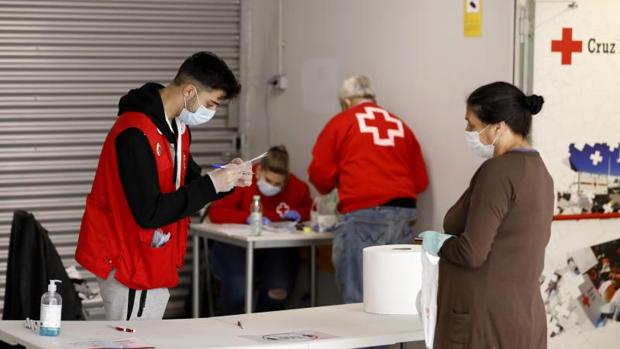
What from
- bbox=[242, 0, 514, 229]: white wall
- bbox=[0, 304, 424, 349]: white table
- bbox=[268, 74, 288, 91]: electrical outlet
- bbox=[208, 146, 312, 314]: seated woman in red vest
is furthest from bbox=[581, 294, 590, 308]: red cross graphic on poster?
bbox=[268, 74, 288, 91]: electrical outlet

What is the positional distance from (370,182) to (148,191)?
2.25 metres

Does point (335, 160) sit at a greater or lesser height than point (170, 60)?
lesser

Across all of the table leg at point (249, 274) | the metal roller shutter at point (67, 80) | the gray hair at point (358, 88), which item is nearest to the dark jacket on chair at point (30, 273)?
the table leg at point (249, 274)

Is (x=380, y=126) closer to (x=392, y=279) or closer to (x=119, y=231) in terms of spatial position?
(x=392, y=279)

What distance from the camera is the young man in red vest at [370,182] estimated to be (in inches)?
220

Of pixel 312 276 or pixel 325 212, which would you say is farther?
pixel 312 276

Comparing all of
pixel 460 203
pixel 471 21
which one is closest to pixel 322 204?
pixel 471 21

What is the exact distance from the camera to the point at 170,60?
23.7ft

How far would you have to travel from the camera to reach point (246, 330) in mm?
3551

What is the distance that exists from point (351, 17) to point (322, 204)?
3.66 feet

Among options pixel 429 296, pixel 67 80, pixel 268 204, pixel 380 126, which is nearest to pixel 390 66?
pixel 380 126

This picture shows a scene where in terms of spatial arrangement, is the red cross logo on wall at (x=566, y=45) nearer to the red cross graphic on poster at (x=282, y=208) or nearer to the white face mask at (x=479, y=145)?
the white face mask at (x=479, y=145)

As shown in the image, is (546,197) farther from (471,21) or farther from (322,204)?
(322,204)

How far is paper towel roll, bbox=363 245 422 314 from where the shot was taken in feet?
12.5
